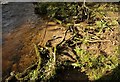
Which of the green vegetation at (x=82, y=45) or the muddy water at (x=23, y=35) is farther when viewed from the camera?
the muddy water at (x=23, y=35)

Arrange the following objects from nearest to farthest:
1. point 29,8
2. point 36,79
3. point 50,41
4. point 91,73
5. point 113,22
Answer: point 36,79 → point 91,73 → point 50,41 → point 113,22 → point 29,8

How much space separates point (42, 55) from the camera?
591 centimetres

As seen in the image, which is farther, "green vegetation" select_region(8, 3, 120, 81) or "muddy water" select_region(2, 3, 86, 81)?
"muddy water" select_region(2, 3, 86, 81)

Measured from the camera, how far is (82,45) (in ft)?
21.1

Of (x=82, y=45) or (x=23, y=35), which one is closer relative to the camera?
(x=82, y=45)

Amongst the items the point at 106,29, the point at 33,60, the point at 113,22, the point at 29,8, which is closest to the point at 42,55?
the point at 33,60

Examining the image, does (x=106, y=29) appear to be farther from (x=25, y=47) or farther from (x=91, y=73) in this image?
(x=25, y=47)

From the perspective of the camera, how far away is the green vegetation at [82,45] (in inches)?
212

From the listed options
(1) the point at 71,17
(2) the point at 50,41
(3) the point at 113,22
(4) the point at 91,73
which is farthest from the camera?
(1) the point at 71,17

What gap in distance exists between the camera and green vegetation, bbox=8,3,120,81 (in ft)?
17.7

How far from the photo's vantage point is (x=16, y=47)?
6.24 meters

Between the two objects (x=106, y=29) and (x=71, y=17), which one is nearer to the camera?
(x=106, y=29)

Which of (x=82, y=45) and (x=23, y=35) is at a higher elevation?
(x=23, y=35)

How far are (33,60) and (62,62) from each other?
2.31 ft
